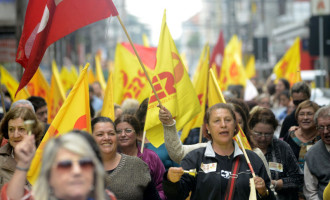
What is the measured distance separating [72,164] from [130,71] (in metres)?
9.07

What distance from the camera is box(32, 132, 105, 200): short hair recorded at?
9.94 feet

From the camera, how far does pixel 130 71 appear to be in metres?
12.0

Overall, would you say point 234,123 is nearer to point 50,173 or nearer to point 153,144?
point 153,144

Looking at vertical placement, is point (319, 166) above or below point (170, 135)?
below

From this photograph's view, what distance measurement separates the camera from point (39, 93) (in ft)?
35.7

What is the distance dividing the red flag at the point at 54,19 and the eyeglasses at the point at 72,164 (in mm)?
3159

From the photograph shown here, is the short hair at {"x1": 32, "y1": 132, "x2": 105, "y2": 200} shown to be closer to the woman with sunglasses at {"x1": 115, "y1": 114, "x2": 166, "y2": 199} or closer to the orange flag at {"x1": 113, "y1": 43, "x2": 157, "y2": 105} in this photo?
the woman with sunglasses at {"x1": 115, "y1": 114, "x2": 166, "y2": 199}

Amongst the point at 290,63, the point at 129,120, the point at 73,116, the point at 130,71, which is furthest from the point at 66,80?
the point at 73,116

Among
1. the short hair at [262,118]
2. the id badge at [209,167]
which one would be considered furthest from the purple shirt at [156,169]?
the short hair at [262,118]

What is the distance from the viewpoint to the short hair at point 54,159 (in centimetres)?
303

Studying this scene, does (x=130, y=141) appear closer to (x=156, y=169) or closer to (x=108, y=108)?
(x=156, y=169)

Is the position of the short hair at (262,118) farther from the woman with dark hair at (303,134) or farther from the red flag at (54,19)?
the red flag at (54,19)

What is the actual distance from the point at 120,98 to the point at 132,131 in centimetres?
552

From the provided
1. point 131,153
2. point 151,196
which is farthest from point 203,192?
point 131,153
